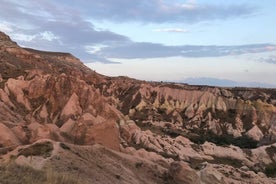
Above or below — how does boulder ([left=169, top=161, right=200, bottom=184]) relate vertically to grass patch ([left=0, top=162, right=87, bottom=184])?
below

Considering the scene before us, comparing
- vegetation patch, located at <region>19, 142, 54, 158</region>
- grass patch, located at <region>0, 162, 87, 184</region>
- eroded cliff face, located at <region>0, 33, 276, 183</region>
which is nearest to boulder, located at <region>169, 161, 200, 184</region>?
eroded cliff face, located at <region>0, 33, 276, 183</region>


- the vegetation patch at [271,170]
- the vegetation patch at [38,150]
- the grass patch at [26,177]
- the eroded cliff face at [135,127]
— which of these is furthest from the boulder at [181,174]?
the vegetation patch at [271,170]

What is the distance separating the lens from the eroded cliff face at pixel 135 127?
1161 inches

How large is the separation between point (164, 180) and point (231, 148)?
139 ft

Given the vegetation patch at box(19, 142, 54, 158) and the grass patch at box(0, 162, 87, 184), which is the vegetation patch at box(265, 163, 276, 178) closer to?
the vegetation patch at box(19, 142, 54, 158)

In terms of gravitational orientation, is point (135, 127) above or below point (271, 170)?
above

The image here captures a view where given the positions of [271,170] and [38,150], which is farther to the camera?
[271,170]

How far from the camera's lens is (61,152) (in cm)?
2491

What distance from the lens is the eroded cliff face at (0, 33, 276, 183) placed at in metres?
29.5

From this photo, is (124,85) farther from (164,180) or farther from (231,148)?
(164,180)

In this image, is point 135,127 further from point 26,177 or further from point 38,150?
point 26,177

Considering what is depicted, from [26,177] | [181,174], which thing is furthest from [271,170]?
[26,177]

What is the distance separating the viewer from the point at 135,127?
6381 cm

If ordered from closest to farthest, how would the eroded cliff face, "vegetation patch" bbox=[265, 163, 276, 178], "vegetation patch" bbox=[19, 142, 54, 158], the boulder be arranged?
"vegetation patch" bbox=[19, 142, 54, 158], the eroded cliff face, the boulder, "vegetation patch" bbox=[265, 163, 276, 178]
